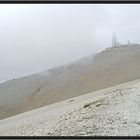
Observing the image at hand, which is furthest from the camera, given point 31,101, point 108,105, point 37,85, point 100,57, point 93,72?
point 100,57

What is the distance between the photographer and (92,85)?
8006 centimetres

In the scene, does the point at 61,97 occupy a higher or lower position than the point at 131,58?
lower

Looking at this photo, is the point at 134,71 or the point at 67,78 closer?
the point at 134,71

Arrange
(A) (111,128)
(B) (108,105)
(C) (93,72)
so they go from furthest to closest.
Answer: (C) (93,72) < (B) (108,105) < (A) (111,128)

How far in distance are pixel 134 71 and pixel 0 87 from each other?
45.7 meters

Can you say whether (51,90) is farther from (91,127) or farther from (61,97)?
(91,127)

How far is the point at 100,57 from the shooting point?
4326 inches

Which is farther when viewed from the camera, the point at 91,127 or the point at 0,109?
the point at 0,109

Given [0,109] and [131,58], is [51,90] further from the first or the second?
[131,58]

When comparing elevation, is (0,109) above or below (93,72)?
below

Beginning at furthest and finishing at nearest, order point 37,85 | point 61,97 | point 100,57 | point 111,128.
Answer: point 100,57 < point 37,85 < point 61,97 < point 111,128

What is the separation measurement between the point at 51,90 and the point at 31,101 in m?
6.11

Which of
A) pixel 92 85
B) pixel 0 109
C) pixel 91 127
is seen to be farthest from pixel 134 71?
pixel 91 127

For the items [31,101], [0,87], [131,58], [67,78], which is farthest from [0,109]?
[131,58]
